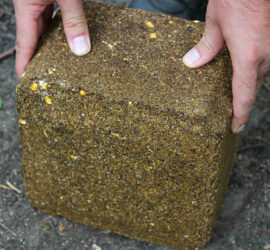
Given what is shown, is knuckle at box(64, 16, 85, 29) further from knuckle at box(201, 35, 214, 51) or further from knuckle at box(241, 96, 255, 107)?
knuckle at box(241, 96, 255, 107)

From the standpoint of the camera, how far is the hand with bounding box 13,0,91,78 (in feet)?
5.19

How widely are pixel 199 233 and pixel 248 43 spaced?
0.76m

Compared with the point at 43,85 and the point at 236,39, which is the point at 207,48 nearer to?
the point at 236,39

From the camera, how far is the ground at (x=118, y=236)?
1.94 metres

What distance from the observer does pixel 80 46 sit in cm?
157

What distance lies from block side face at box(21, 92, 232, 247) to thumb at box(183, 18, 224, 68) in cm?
24

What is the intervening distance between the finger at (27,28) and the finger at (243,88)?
82cm

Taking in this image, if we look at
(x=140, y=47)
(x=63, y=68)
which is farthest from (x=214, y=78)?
(x=63, y=68)

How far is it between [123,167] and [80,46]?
18.1 inches

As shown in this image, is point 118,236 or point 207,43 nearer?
point 207,43

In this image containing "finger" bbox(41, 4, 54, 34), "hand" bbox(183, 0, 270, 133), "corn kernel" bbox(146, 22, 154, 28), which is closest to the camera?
"hand" bbox(183, 0, 270, 133)

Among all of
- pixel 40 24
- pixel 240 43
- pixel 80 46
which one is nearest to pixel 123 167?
pixel 80 46

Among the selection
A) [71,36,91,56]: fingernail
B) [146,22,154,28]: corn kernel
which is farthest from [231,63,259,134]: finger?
[71,36,91,56]: fingernail

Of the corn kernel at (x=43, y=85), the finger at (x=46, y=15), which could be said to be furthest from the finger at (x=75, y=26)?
the finger at (x=46, y=15)
